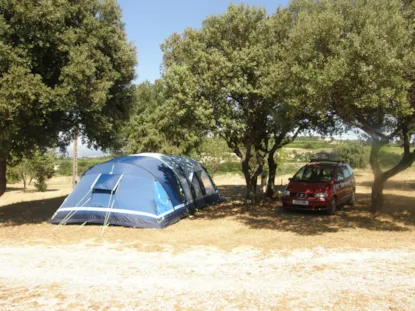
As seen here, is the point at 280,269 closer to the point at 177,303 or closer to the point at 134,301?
the point at 177,303

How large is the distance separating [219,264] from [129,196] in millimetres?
4917

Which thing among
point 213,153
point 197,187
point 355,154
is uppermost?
point 355,154

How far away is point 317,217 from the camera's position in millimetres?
12141

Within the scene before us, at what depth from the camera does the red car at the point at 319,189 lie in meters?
12.3

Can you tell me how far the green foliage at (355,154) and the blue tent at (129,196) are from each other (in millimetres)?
26936

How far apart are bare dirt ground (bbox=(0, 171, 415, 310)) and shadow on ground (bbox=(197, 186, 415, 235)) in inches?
1.3

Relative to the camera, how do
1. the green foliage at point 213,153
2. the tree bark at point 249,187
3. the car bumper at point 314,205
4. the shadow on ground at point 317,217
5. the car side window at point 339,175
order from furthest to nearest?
the green foliage at point 213,153 < the tree bark at point 249,187 < the car side window at point 339,175 < the car bumper at point 314,205 < the shadow on ground at point 317,217

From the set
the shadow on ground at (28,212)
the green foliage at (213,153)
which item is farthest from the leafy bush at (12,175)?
the shadow on ground at (28,212)

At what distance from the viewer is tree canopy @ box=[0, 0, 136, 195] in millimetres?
10328

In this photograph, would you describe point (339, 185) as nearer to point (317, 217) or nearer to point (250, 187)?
point (317, 217)

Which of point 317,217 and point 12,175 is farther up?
point 12,175

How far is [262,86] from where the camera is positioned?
35.9 ft

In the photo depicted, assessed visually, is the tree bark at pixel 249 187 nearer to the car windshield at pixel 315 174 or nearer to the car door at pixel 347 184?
the car windshield at pixel 315 174

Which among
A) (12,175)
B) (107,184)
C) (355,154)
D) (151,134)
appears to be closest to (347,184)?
(107,184)
